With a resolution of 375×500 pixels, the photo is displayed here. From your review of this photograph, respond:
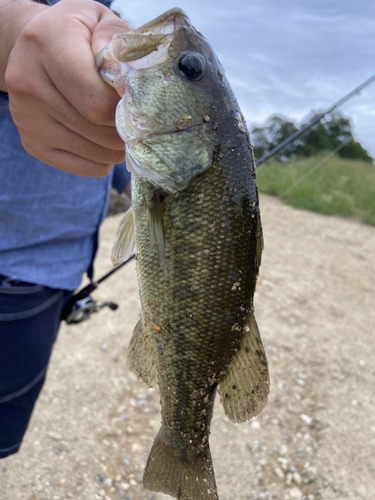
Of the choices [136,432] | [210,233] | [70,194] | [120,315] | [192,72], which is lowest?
[120,315]

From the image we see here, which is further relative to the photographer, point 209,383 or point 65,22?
point 209,383

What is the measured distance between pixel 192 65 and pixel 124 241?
53 cm

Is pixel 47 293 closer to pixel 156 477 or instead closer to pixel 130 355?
pixel 130 355

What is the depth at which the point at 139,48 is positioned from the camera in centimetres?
103

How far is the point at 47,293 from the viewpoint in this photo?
1.81 m

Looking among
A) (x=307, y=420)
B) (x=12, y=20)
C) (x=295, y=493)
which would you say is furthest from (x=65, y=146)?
(x=307, y=420)

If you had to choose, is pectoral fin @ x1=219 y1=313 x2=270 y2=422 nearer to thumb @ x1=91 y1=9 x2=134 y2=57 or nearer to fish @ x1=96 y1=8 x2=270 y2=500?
fish @ x1=96 y1=8 x2=270 y2=500

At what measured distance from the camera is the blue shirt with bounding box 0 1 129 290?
1544 mm

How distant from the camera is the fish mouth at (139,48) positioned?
95 cm

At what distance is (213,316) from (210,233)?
24 centimetres

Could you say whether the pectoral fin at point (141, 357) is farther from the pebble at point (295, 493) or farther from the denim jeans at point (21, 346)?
the pebble at point (295, 493)

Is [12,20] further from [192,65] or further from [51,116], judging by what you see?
[192,65]

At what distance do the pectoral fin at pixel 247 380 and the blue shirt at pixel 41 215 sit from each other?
86cm

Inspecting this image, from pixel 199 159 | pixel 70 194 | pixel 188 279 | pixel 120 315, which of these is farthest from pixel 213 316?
pixel 120 315
